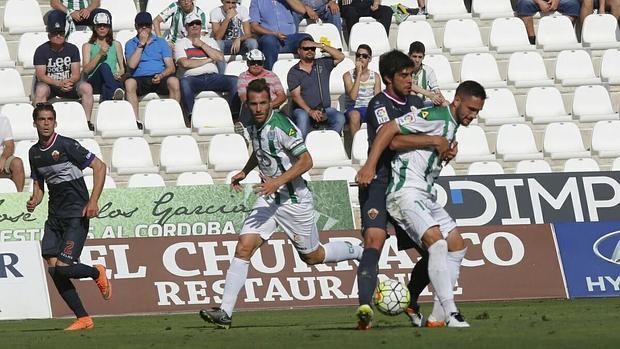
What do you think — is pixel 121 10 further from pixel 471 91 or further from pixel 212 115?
pixel 471 91

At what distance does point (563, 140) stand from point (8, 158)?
8066 mm

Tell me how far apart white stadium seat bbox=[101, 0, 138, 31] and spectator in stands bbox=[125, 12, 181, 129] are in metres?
1.49

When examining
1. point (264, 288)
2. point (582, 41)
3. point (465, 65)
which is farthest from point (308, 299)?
point (582, 41)

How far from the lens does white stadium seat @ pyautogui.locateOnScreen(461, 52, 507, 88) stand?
21.5 metres

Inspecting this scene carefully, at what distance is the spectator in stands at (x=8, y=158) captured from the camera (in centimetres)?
1845

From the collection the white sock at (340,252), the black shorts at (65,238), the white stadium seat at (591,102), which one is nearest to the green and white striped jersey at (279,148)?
the white sock at (340,252)

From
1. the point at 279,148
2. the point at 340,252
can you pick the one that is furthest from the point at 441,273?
the point at 279,148

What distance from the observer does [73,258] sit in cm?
1266

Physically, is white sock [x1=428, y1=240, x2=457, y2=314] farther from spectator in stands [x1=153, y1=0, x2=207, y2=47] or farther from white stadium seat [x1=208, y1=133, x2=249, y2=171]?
spectator in stands [x1=153, y1=0, x2=207, y2=47]

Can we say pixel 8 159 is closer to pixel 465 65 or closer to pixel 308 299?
pixel 308 299

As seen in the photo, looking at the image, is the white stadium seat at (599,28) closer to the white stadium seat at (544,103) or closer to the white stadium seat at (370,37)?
the white stadium seat at (544,103)

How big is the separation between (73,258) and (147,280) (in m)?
3.96

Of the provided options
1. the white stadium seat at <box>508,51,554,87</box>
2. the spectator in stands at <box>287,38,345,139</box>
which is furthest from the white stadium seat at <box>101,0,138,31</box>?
the white stadium seat at <box>508,51,554,87</box>

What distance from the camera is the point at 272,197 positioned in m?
12.1
